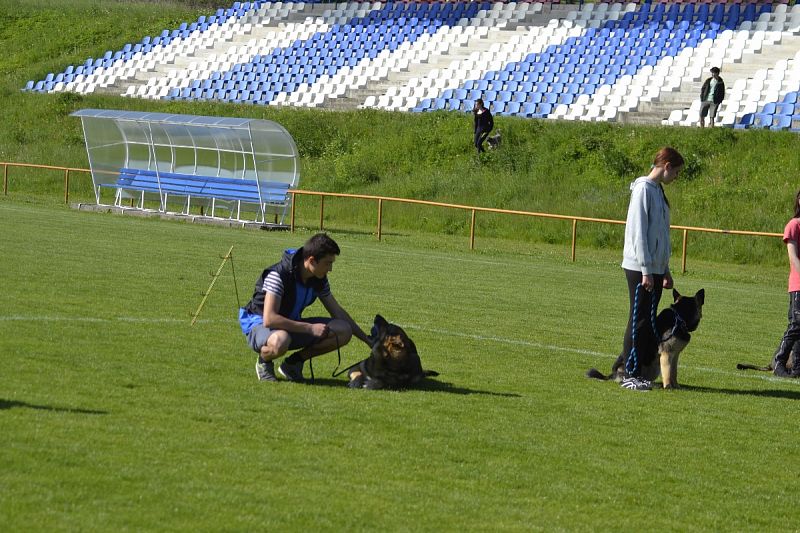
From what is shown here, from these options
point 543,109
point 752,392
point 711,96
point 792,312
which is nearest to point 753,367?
point 792,312

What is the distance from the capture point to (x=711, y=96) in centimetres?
3525

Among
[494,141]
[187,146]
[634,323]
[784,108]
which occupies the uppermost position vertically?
[784,108]

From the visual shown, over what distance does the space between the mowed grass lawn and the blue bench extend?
15.5m

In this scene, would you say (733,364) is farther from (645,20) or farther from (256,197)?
(645,20)

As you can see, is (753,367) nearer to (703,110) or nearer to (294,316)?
(294,316)

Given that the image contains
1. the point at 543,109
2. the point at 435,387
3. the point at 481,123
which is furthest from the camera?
the point at 543,109

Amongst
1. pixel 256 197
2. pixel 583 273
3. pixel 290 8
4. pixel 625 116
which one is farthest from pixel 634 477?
pixel 290 8

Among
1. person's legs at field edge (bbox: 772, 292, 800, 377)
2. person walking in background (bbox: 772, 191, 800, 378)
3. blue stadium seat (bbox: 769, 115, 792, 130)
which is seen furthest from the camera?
blue stadium seat (bbox: 769, 115, 792, 130)

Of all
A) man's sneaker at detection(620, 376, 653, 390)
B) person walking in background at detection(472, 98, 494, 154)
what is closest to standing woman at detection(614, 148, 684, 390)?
man's sneaker at detection(620, 376, 653, 390)

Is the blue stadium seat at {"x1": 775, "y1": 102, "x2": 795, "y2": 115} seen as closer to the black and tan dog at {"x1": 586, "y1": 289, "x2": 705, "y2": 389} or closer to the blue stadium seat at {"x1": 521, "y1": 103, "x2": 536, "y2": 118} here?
the blue stadium seat at {"x1": 521, "y1": 103, "x2": 536, "y2": 118}

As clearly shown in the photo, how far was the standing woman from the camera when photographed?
33.8 ft

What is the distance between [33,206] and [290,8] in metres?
25.2

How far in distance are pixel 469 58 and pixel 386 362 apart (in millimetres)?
36914

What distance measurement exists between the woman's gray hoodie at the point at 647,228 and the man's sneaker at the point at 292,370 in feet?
9.06
